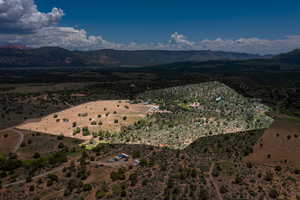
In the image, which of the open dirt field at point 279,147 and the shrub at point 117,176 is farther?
the open dirt field at point 279,147

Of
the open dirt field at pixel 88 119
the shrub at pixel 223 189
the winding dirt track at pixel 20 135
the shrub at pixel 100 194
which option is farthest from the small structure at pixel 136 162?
the winding dirt track at pixel 20 135

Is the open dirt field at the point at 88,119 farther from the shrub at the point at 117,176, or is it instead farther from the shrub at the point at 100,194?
the shrub at the point at 100,194

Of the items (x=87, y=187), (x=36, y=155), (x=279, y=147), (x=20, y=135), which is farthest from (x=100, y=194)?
(x=279, y=147)

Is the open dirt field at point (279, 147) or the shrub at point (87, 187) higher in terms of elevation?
the shrub at point (87, 187)

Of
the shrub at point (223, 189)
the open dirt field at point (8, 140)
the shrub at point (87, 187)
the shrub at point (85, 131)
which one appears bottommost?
the open dirt field at point (8, 140)

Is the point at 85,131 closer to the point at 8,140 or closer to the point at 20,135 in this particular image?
the point at 20,135

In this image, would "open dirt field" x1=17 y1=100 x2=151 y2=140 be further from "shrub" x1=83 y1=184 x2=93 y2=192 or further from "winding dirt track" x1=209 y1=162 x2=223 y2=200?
"winding dirt track" x1=209 y1=162 x2=223 y2=200

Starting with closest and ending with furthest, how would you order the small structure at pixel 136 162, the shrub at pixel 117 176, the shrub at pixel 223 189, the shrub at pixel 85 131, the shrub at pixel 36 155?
the shrub at pixel 223 189
the shrub at pixel 117 176
the small structure at pixel 136 162
the shrub at pixel 36 155
the shrub at pixel 85 131
